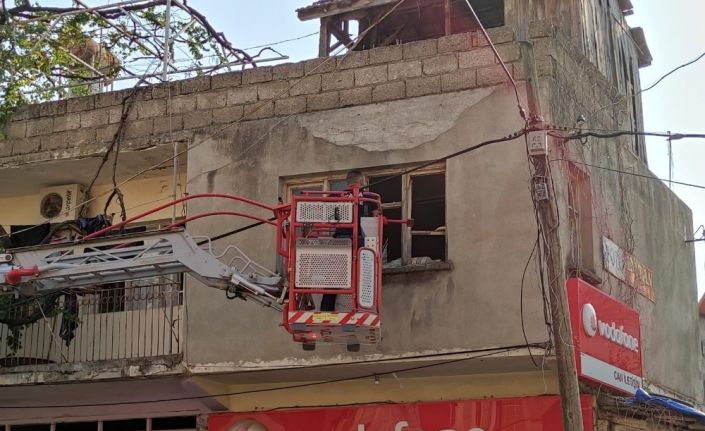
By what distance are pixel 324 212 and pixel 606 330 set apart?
404 cm

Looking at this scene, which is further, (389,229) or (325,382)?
(325,382)

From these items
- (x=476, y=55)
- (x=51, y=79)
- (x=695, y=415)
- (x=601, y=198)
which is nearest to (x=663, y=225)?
(x=601, y=198)

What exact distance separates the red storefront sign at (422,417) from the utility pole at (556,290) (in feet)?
6.65

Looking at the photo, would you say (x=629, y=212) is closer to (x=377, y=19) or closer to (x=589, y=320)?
(x=589, y=320)

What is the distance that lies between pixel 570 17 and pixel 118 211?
24.9ft

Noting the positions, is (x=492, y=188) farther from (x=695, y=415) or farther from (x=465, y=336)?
(x=695, y=415)

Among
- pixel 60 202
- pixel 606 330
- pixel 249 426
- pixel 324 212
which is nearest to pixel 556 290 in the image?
pixel 324 212

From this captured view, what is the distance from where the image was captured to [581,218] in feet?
42.5

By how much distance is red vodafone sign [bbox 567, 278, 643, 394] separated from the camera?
1116 cm

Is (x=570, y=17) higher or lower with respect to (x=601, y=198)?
higher

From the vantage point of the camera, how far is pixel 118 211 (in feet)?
51.1

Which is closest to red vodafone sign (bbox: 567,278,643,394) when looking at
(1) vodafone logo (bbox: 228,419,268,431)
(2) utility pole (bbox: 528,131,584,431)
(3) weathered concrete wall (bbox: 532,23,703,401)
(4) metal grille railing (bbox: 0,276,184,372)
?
(3) weathered concrete wall (bbox: 532,23,703,401)

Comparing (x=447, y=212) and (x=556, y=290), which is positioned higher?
(x=447, y=212)

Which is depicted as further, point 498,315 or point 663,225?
point 663,225
